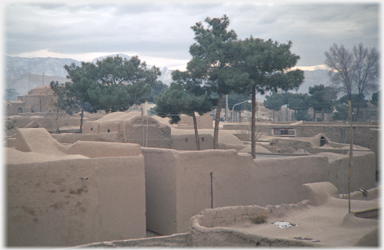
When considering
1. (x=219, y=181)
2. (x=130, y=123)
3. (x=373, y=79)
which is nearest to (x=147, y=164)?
(x=219, y=181)

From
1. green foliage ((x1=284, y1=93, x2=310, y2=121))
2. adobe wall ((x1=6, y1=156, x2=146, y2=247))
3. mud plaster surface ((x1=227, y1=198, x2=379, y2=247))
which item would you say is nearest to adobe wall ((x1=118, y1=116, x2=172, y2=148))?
adobe wall ((x1=6, y1=156, x2=146, y2=247))

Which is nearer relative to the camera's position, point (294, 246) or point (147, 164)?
point (294, 246)

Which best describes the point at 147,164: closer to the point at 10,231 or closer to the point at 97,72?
the point at 10,231

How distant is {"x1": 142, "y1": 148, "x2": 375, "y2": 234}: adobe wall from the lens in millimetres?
9312

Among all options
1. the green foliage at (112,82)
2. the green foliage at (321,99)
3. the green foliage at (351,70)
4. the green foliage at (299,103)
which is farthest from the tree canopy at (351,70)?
the green foliage at (112,82)

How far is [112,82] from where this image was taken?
98.7 feet

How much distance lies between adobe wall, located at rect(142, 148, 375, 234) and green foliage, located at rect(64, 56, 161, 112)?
17087 millimetres

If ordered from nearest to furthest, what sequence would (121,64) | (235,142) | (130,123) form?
(130,123) → (235,142) → (121,64)

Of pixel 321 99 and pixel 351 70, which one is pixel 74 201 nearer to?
pixel 351 70

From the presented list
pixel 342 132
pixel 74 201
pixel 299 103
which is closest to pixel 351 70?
pixel 342 132

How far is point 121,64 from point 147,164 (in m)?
23.0

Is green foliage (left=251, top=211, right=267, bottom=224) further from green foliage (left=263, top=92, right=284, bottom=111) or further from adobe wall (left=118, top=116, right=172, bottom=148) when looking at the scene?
green foliage (left=263, top=92, right=284, bottom=111)

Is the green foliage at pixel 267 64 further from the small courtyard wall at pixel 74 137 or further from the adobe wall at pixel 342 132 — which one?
the small courtyard wall at pixel 74 137

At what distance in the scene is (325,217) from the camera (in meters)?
Result: 8.84
